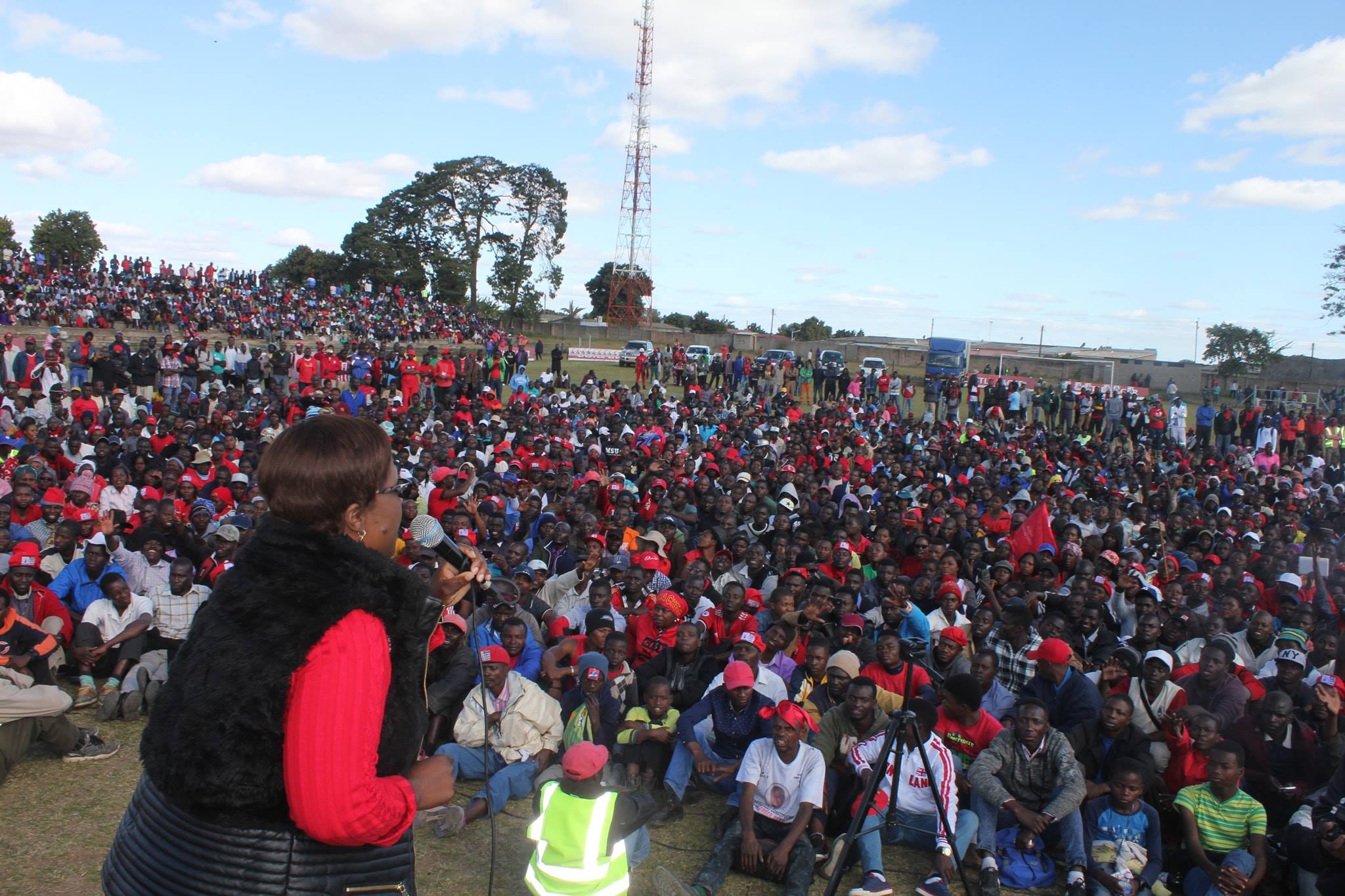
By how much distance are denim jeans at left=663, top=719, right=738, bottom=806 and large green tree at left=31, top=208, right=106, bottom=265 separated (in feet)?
133

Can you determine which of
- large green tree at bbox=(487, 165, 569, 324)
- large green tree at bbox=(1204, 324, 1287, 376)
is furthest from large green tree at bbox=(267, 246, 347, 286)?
large green tree at bbox=(1204, 324, 1287, 376)

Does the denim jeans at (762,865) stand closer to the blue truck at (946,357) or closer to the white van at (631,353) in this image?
the white van at (631,353)

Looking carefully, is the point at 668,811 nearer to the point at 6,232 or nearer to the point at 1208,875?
the point at 1208,875

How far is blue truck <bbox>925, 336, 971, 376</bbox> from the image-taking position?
2997 cm

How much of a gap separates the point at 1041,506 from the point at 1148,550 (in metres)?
1.15

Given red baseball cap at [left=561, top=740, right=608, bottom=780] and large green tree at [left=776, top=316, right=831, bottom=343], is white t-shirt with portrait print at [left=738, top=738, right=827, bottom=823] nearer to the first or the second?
red baseball cap at [left=561, top=740, right=608, bottom=780]

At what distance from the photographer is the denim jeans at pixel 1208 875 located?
4.05m

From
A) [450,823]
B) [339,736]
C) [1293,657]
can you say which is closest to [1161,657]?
[1293,657]

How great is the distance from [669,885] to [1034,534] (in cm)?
672

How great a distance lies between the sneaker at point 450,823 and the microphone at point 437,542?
2694 mm

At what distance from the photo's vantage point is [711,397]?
20797mm

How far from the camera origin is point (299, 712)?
4.49 feet

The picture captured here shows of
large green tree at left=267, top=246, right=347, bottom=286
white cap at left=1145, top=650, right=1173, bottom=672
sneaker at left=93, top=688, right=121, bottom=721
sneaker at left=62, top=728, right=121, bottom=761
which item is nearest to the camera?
sneaker at left=62, top=728, right=121, bottom=761

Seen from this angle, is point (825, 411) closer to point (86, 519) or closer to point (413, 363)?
point (413, 363)
